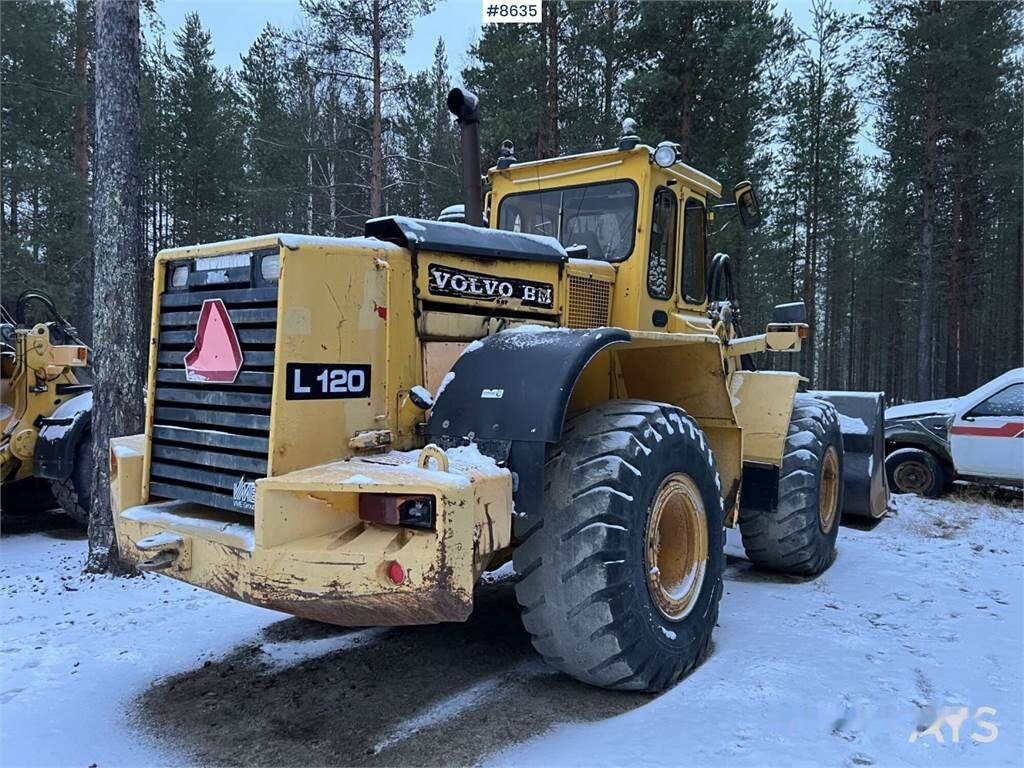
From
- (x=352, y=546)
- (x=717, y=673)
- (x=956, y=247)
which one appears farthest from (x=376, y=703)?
(x=956, y=247)

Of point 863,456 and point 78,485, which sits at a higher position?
point 863,456

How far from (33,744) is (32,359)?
559 centimetres

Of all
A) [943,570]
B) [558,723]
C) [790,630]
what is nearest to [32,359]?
[558,723]

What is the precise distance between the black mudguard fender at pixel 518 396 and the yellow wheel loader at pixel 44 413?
500 centimetres

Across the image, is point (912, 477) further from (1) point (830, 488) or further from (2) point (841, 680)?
(2) point (841, 680)

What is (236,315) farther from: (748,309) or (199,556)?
(748,309)

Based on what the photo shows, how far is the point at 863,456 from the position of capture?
7.45 meters

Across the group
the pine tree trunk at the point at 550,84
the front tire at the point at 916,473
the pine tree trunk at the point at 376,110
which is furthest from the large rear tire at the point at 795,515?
the pine tree trunk at the point at 376,110

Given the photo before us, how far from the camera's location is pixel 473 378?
3.34 meters

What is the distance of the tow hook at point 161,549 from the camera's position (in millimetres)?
3202

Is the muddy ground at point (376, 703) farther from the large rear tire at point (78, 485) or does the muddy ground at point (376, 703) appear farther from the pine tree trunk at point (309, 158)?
the pine tree trunk at point (309, 158)

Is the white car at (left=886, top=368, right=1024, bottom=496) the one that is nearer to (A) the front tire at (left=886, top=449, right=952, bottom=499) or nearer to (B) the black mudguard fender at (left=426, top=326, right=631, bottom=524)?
(A) the front tire at (left=886, top=449, right=952, bottom=499)

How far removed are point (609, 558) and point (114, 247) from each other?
4625 millimetres

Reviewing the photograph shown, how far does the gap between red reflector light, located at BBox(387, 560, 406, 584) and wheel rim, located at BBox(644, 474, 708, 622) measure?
1.31m
